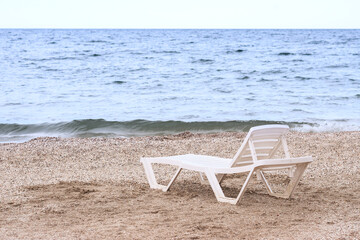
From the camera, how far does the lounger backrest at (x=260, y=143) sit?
5.05 m

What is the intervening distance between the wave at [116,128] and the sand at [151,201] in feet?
9.59

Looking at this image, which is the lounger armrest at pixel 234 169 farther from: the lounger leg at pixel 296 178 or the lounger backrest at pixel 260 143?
the lounger leg at pixel 296 178

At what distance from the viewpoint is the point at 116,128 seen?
12203mm

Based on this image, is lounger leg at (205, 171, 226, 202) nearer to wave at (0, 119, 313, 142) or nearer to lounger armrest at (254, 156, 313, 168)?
lounger armrest at (254, 156, 313, 168)

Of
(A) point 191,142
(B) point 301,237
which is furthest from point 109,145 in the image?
(B) point 301,237

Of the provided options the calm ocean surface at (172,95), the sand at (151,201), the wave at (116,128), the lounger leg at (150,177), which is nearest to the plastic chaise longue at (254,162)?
the sand at (151,201)

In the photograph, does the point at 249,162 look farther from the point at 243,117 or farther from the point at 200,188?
the point at 243,117

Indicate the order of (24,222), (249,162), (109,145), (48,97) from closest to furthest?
(24,222) → (249,162) → (109,145) → (48,97)

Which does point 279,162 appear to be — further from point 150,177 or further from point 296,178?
point 150,177

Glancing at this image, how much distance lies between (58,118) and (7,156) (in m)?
4.91

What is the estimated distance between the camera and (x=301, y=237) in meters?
4.10

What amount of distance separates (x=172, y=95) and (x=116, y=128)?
5.35 metres

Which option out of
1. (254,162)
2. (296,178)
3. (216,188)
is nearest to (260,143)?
(254,162)

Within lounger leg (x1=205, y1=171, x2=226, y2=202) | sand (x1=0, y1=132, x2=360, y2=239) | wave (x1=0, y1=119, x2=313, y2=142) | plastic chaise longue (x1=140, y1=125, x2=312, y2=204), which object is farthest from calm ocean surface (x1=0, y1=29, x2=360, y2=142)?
lounger leg (x1=205, y1=171, x2=226, y2=202)
